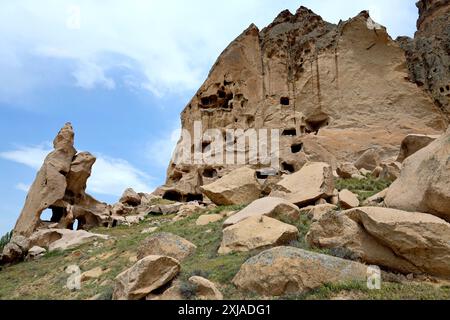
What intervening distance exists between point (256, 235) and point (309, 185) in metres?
5.66

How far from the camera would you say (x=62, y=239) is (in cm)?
2355

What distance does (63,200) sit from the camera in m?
30.1

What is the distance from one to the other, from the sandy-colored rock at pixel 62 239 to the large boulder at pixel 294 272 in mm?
16663

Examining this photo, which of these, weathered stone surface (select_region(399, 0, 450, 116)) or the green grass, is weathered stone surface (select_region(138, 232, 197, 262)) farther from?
weathered stone surface (select_region(399, 0, 450, 116))

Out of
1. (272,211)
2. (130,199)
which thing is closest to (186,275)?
(272,211)

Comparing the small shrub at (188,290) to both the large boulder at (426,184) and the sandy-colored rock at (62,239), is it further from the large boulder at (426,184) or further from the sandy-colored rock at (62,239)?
the sandy-colored rock at (62,239)

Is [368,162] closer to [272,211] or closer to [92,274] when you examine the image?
[272,211]

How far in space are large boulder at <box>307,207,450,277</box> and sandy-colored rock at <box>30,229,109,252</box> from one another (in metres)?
16.5

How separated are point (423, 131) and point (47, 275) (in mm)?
31339

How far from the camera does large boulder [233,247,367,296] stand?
721cm

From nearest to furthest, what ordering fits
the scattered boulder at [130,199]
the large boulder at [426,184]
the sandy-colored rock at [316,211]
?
the large boulder at [426,184] < the sandy-colored rock at [316,211] < the scattered boulder at [130,199]

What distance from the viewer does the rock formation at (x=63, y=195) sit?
28781mm

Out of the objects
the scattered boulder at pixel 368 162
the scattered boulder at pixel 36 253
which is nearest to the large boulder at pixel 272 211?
the scattered boulder at pixel 36 253
